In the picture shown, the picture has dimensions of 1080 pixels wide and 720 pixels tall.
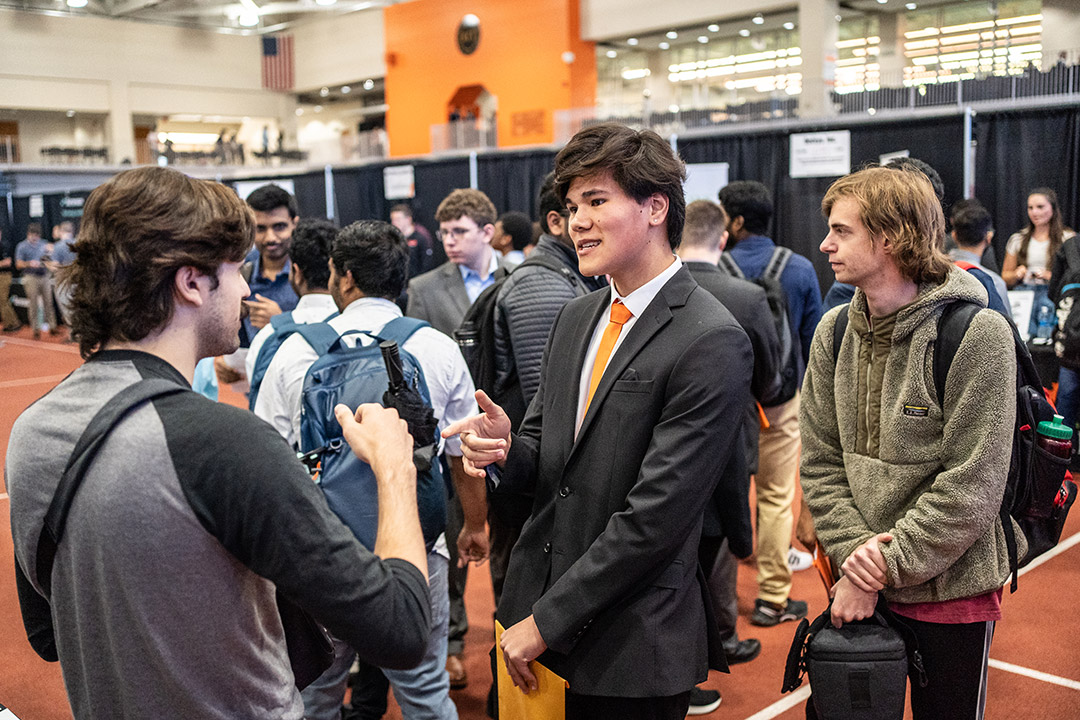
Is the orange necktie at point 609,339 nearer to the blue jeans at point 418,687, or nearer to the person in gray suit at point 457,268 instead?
the blue jeans at point 418,687

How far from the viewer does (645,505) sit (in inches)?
65.5

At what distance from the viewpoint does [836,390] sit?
2068 mm

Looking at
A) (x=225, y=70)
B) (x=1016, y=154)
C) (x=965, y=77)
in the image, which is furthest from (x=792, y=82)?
(x=225, y=70)

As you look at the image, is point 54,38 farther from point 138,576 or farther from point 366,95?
point 138,576

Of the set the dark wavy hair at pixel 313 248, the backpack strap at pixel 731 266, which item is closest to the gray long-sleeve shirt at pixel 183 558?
the dark wavy hair at pixel 313 248

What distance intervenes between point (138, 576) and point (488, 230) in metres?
3.47

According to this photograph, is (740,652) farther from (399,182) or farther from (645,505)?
(399,182)

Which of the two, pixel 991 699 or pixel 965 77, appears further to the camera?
pixel 965 77

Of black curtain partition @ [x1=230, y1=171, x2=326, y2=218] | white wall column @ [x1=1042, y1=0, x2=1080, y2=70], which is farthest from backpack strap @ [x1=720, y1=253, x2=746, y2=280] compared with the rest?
white wall column @ [x1=1042, y1=0, x2=1080, y2=70]

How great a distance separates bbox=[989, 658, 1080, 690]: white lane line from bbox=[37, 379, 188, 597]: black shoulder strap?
3.35 m

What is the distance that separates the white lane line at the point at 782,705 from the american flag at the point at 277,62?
3022 centimetres

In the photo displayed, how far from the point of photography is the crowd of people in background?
119cm

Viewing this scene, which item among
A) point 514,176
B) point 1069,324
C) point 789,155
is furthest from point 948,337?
point 514,176

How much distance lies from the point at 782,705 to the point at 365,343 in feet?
6.63
